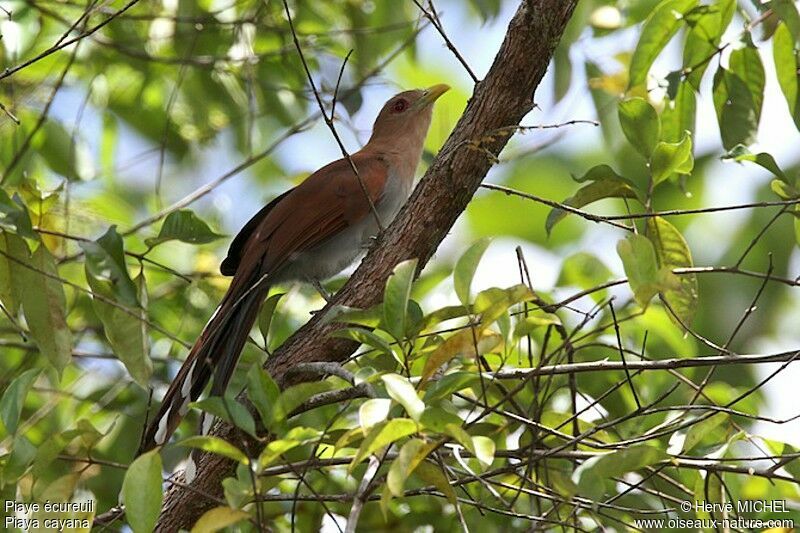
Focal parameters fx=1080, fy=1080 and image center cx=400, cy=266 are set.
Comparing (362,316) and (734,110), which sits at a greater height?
(734,110)

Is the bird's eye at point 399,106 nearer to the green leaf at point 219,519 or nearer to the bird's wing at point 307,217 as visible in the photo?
the bird's wing at point 307,217

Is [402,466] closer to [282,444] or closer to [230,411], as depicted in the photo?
[282,444]

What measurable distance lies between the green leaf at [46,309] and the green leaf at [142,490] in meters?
0.80

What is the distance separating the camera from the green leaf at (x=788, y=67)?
3.23m

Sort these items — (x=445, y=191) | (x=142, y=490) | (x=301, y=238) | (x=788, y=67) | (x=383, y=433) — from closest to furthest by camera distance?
(x=383, y=433)
(x=142, y=490)
(x=445, y=191)
(x=788, y=67)
(x=301, y=238)

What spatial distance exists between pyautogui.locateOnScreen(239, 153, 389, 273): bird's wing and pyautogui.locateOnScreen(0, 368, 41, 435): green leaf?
136 cm

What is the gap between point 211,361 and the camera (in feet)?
10.7

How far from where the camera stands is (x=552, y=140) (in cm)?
487

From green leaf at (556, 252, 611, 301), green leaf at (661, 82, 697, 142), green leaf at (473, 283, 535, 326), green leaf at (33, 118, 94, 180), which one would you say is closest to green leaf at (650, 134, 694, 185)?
green leaf at (661, 82, 697, 142)

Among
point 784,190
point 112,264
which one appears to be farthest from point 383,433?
point 784,190

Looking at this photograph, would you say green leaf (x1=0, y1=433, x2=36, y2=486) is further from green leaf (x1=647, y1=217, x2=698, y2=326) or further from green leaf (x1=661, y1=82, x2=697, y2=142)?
green leaf (x1=661, y1=82, x2=697, y2=142)

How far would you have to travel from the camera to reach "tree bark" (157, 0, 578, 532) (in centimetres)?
290

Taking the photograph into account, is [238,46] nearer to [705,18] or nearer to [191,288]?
[191,288]

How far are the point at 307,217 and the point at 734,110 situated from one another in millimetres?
1556
